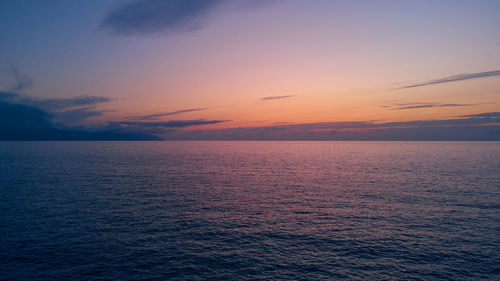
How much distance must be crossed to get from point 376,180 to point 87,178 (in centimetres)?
9032

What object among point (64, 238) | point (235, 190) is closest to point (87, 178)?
point (235, 190)

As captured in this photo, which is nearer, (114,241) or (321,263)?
(321,263)

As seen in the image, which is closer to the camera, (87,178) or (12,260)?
(12,260)

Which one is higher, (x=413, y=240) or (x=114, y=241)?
(x=114, y=241)

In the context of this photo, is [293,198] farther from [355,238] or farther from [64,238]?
[64,238]

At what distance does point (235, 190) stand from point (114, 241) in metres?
36.6

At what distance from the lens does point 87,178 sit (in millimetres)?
83375

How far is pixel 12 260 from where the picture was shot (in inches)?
1164

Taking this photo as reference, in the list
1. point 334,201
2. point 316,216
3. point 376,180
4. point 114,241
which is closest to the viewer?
point 114,241

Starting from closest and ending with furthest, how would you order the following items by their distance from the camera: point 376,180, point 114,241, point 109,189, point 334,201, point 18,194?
point 114,241, point 334,201, point 18,194, point 109,189, point 376,180

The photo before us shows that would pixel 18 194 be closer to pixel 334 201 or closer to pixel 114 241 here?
pixel 114 241

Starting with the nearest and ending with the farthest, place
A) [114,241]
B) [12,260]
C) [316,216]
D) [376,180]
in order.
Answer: [12,260], [114,241], [316,216], [376,180]

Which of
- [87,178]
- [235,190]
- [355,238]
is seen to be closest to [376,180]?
[235,190]

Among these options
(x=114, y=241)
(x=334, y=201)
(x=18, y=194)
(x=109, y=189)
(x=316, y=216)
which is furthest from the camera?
(x=109, y=189)
